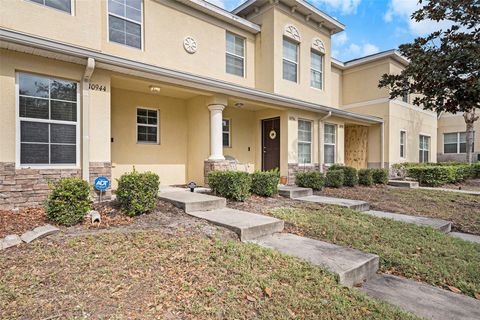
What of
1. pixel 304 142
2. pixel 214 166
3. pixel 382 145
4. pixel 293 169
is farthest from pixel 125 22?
pixel 382 145

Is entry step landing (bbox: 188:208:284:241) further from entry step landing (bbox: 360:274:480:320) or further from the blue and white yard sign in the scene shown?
the blue and white yard sign

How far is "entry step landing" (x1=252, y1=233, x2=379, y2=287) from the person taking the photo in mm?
3254

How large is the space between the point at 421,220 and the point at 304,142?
5.46m

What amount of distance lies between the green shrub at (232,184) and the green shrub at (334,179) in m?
4.02

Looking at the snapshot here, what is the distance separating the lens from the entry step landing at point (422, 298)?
2.70 meters

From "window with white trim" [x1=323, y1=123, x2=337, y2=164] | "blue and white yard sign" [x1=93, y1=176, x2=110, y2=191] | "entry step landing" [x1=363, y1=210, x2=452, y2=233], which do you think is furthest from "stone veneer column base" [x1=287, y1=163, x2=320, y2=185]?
"blue and white yard sign" [x1=93, y1=176, x2=110, y2=191]

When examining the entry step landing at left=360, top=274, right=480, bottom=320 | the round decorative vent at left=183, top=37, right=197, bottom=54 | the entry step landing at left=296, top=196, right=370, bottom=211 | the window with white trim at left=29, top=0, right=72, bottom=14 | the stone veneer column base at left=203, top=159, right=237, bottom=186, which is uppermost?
the round decorative vent at left=183, top=37, right=197, bottom=54

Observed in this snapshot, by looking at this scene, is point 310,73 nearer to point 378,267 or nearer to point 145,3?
point 145,3

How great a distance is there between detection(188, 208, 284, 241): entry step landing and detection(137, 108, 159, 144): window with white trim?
4105 mm

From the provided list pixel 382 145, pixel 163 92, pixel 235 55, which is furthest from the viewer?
pixel 382 145

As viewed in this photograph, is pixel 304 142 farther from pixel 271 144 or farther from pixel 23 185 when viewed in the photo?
pixel 23 185

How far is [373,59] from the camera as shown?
569 inches

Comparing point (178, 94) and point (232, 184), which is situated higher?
point (178, 94)


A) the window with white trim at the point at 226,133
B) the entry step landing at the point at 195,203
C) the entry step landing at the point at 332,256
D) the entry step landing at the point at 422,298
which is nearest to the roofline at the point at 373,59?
the window with white trim at the point at 226,133
